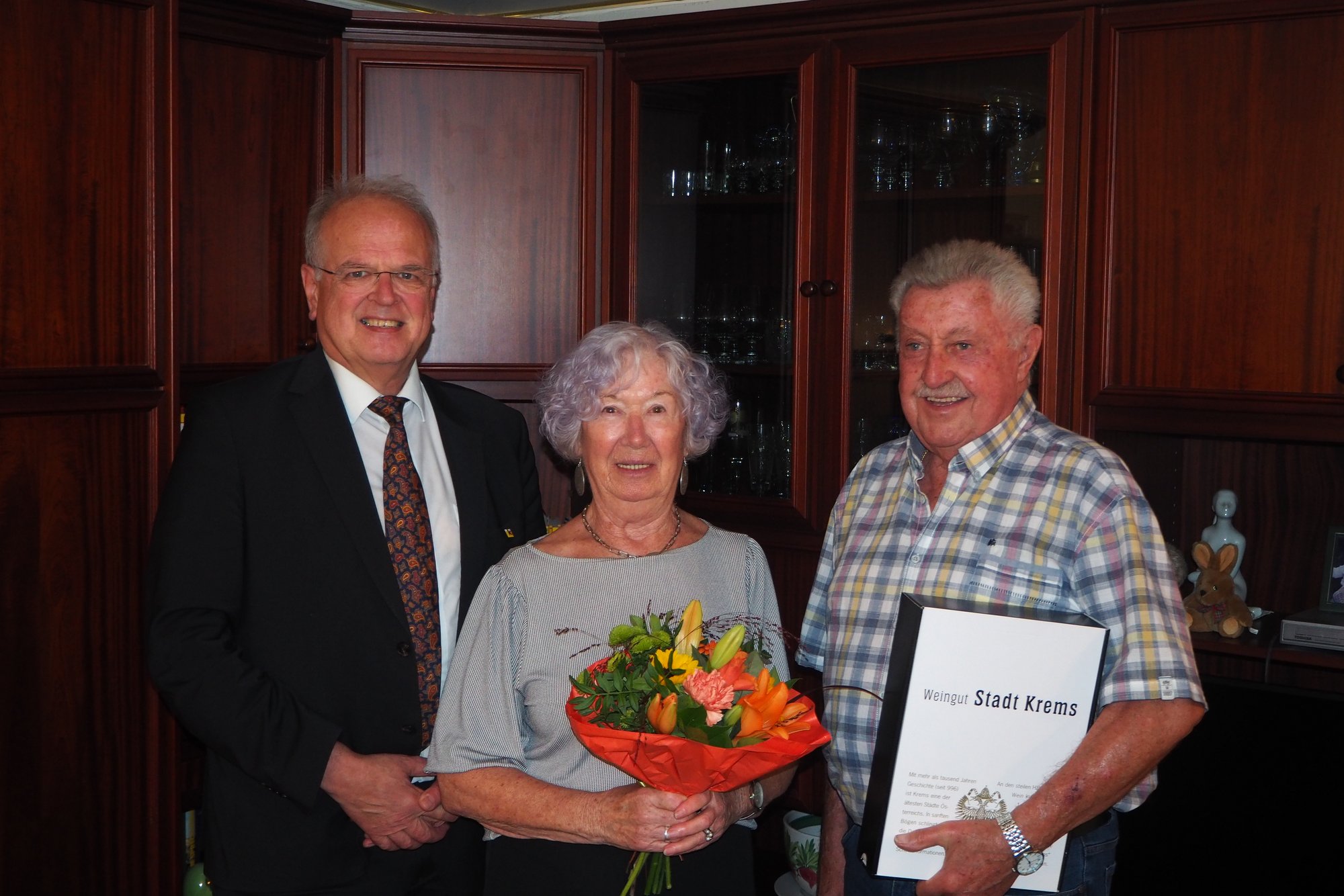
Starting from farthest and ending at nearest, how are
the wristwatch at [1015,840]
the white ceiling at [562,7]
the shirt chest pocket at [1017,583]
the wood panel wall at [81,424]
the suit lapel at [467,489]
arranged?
the white ceiling at [562,7]
the wood panel wall at [81,424]
the suit lapel at [467,489]
the shirt chest pocket at [1017,583]
the wristwatch at [1015,840]

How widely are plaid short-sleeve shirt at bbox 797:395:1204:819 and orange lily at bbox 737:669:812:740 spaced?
29 cm

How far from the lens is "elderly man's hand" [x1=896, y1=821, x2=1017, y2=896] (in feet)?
5.32

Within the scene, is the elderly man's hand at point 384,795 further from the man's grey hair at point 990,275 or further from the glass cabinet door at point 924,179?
the glass cabinet door at point 924,179

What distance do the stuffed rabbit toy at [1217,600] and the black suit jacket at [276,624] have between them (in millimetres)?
1656

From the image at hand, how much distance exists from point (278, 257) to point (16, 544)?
3.04 ft

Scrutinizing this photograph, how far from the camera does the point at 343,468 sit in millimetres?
2016

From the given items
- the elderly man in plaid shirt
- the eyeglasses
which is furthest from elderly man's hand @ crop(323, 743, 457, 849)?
the eyeglasses

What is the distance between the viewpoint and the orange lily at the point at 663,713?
1.42m

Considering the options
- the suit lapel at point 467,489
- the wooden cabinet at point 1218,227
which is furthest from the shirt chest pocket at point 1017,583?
the wooden cabinet at point 1218,227

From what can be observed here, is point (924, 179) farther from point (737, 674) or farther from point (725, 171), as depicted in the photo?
point (737, 674)

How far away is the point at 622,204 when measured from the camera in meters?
3.14

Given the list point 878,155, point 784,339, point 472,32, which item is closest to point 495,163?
point 472,32

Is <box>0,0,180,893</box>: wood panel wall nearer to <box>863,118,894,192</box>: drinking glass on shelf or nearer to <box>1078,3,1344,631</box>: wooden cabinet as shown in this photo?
<box>863,118,894,192</box>: drinking glass on shelf

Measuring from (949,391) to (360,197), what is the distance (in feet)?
3.44
